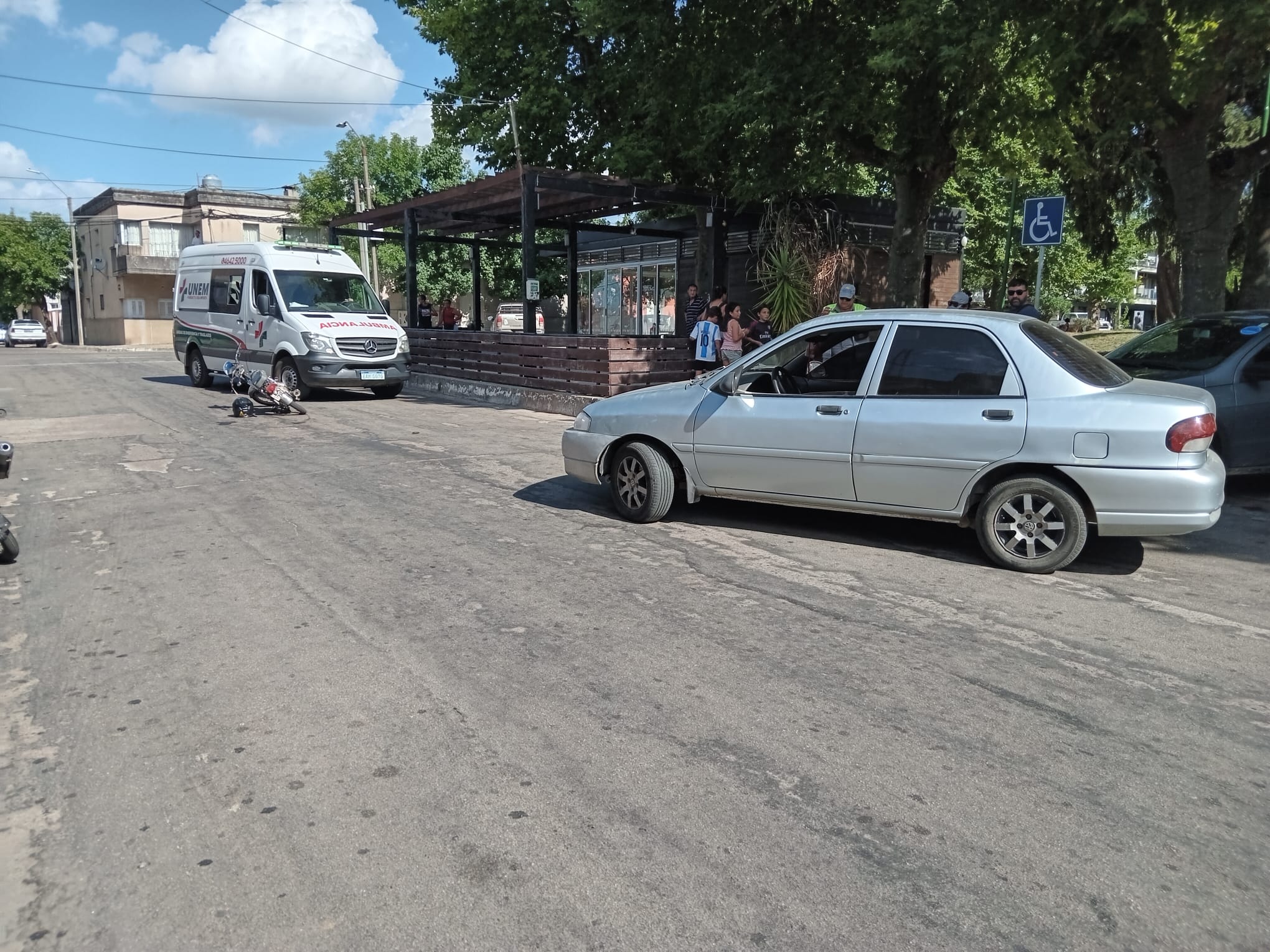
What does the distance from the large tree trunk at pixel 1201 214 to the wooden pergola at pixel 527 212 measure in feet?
25.5

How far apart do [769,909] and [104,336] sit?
67582 millimetres

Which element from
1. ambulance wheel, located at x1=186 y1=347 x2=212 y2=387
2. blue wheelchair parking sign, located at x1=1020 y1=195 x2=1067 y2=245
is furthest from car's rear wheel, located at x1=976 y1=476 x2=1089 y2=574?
ambulance wheel, located at x1=186 y1=347 x2=212 y2=387

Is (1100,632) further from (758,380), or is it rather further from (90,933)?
(90,933)

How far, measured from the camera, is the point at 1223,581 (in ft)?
19.2

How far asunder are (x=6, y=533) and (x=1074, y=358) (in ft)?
23.4

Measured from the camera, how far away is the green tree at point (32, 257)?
6041 centimetres

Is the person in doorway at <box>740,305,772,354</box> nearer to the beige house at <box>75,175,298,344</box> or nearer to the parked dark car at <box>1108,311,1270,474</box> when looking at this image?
the parked dark car at <box>1108,311,1270,474</box>

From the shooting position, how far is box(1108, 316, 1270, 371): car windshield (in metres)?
8.34

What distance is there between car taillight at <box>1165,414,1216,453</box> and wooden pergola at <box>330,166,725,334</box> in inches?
454

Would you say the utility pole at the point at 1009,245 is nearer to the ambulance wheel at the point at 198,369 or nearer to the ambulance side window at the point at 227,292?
the ambulance side window at the point at 227,292

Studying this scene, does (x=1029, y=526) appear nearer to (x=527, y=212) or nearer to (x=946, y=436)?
(x=946, y=436)

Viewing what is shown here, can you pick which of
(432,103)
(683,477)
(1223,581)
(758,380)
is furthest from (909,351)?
(432,103)

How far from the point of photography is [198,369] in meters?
18.6

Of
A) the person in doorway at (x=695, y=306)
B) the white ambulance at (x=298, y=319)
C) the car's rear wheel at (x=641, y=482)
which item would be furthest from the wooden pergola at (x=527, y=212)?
the car's rear wheel at (x=641, y=482)
